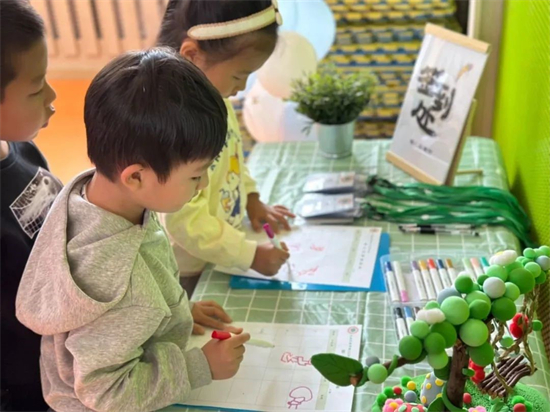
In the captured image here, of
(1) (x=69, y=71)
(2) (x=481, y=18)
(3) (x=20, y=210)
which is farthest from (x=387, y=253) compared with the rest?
(1) (x=69, y=71)

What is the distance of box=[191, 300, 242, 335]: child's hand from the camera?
3.22 feet

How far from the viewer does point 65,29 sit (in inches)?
125

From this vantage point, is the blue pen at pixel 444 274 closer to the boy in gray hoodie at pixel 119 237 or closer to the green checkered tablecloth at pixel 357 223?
the green checkered tablecloth at pixel 357 223

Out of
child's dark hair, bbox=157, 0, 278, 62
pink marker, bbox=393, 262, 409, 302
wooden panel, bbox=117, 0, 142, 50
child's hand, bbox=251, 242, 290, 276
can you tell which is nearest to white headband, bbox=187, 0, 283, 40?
child's dark hair, bbox=157, 0, 278, 62

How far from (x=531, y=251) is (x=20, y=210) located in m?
0.74

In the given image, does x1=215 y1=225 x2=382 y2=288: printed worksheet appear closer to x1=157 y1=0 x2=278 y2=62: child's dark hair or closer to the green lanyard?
the green lanyard

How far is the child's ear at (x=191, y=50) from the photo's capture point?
3.38 feet

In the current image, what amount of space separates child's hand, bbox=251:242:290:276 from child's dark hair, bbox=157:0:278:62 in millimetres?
343

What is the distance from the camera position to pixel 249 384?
0.88 metres

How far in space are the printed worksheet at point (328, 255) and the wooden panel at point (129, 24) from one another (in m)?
2.14

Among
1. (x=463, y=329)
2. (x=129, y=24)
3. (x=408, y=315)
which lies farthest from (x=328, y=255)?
(x=129, y=24)

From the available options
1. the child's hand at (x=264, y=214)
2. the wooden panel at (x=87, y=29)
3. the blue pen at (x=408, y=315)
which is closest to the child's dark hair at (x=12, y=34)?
the child's hand at (x=264, y=214)

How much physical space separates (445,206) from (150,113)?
0.78 meters

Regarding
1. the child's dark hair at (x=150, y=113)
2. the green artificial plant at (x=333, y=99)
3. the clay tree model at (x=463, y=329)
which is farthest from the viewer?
the green artificial plant at (x=333, y=99)
